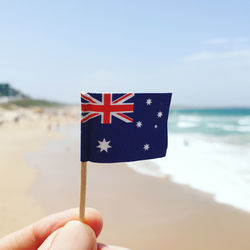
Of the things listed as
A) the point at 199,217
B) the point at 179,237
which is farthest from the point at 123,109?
the point at 199,217

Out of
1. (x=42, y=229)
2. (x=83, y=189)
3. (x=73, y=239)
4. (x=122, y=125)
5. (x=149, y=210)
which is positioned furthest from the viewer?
(x=149, y=210)

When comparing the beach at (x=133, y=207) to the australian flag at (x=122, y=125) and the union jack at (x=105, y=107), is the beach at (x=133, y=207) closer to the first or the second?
the australian flag at (x=122, y=125)

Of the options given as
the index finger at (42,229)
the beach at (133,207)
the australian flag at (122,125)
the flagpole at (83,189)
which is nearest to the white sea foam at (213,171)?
the beach at (133,207)

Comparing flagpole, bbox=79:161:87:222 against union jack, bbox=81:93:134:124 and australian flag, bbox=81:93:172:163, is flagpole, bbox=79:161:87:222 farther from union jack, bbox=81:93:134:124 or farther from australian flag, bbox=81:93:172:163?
union jack, bbox=81:93:134:124

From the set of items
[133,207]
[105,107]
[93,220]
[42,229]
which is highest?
[105,107]

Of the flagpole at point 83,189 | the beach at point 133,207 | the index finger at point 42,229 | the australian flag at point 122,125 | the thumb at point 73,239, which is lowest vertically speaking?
the beach at point 133,207

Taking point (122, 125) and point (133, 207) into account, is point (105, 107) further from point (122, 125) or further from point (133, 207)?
point (133, 207)

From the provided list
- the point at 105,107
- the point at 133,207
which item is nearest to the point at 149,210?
the point at 133,207

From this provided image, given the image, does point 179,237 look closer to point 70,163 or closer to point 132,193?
point 132,193
